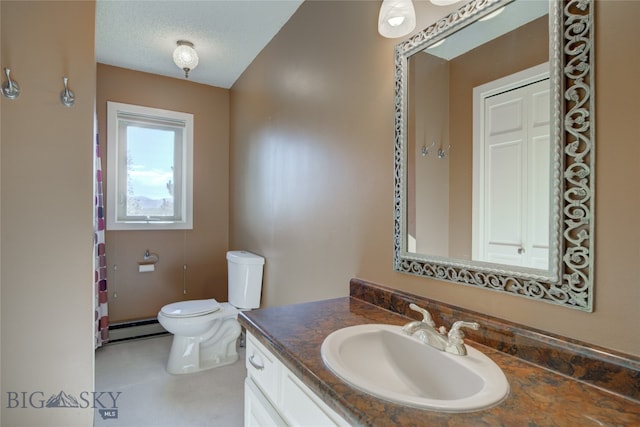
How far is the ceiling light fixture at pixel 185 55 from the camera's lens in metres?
2.40

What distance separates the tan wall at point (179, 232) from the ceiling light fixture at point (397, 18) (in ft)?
8.35

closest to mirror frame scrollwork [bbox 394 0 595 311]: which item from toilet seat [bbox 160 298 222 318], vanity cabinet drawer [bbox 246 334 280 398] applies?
vanity cabinet drawer [bbox 246 334 280 398]

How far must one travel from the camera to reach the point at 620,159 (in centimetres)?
70

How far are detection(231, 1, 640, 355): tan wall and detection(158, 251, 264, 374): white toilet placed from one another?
16cm

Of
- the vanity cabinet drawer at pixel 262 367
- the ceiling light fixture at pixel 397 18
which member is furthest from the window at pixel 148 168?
the ceiling light fixture at pixel 397 18

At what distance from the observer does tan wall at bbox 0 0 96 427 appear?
150 centimetres

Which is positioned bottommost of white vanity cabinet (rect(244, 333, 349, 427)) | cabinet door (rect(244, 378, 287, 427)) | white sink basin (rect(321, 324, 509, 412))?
cabinet door (rect(244, 378, 287, 427))

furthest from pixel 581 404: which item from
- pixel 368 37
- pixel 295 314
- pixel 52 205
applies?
pixel 52 205

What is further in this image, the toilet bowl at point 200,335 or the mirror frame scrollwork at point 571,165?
the toilet bowl at point 200,335

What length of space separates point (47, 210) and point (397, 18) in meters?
1.80

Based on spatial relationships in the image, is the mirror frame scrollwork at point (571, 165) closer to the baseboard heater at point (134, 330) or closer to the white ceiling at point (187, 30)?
the white ceiling at point (187, 30)

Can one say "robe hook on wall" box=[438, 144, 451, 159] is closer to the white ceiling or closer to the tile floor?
the white ceiling

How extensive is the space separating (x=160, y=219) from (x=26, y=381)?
1.79 metres

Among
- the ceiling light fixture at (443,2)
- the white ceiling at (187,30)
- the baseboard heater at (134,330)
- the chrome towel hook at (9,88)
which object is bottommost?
the baseboard heater at (134,330)
